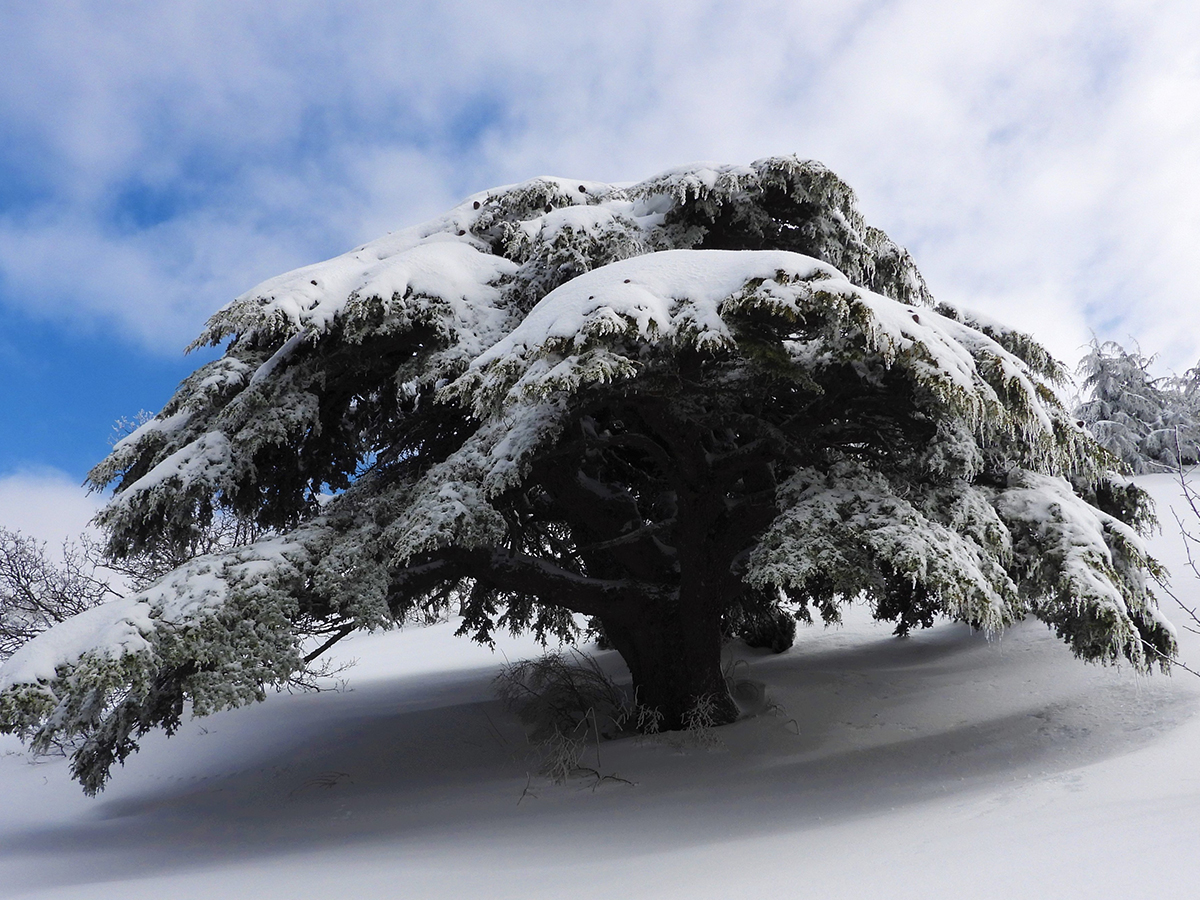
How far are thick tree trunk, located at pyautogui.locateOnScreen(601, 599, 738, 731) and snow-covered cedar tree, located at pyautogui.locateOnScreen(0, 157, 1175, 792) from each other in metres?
0.03

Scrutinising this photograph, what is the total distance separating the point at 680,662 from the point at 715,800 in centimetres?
200

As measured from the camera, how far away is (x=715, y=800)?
17.4 ft

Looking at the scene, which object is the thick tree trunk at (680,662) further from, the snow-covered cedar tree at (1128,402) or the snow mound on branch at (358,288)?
the snow-covered cedar tree at (1128,402)

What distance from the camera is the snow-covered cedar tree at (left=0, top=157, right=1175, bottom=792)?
4320mm

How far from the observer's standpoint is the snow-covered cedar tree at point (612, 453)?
4320mm

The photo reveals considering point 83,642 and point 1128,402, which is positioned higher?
point 1128,402

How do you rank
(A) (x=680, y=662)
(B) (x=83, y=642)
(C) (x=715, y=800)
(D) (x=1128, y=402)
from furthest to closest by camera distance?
(D) (x=1128, y=402), (A) (x=680, y=662), (C) (x=715, y=800), (B) (x=83, y=642)

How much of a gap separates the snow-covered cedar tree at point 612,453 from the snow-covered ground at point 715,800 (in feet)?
2.63

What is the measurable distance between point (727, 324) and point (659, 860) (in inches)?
108

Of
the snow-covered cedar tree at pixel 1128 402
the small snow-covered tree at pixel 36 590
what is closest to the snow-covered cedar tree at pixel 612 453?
the small snow-covered tree at pixel 36 590

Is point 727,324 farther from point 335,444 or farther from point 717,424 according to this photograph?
point 335,444

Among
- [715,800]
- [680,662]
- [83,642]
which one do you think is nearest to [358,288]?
[83,642]

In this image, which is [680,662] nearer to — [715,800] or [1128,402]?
[715,800]

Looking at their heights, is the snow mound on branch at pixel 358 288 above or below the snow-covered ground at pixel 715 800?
above
